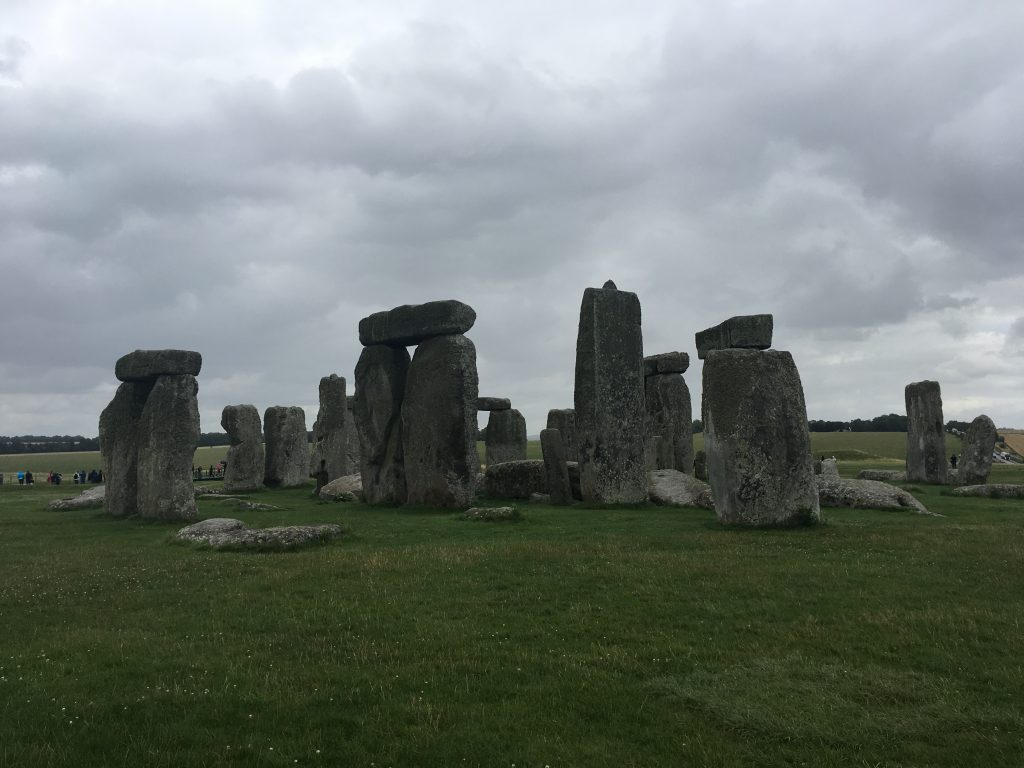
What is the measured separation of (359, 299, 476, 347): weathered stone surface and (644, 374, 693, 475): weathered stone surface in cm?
1069

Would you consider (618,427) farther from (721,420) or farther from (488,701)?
(488,701)

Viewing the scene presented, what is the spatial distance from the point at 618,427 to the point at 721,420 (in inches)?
213

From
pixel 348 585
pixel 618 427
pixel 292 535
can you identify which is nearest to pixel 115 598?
pixel 348 585

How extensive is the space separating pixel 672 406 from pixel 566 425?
5219 millimetres

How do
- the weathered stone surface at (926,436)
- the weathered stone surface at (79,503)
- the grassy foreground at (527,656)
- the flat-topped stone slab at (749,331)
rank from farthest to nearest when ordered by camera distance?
the weathered stone surface at (926,436), the weathered stone surface at (79,503), the flat-topped stone slab at (749,331), the grassy foreground at (527,656)

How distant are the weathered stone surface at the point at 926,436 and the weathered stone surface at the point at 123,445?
25.1 m

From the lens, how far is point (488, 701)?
5277 mm

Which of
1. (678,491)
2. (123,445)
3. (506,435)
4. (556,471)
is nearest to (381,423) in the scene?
(556,471)

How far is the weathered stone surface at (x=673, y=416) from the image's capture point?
28328 millimetres

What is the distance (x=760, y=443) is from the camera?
1317cm

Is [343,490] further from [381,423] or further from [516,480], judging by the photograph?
[516,480]

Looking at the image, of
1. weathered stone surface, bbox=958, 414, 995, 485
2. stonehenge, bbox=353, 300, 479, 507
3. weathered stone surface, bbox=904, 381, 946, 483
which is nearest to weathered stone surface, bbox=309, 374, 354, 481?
stonehenge, bbox=353, 300, 479, 507

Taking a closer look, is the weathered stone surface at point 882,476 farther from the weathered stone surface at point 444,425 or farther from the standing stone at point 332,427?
the standing stone at point 332,427

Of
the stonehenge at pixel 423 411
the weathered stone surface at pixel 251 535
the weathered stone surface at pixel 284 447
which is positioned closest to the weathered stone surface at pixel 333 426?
the weathered stone surface at pixel 284 447
